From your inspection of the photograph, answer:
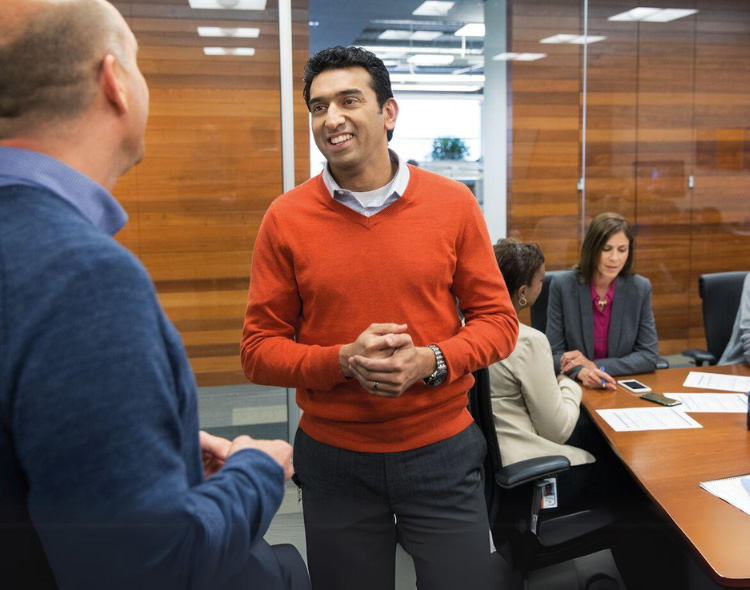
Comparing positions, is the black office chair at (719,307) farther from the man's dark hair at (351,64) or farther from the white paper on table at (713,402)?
the man's dark hair at (351,64)

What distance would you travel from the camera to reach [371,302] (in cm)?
135

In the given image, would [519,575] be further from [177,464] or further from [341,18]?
[341,18]

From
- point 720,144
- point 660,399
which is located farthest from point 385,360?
point 720,144

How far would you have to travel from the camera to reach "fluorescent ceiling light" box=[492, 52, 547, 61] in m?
3.63

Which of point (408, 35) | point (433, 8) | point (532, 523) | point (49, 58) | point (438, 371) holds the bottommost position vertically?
→ point (532, 523)

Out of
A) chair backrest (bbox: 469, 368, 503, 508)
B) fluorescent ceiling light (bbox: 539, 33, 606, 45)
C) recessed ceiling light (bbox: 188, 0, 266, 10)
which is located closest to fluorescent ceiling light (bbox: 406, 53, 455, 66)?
fluorescent ceiling light (bbox: 539, 33, 606, 45)

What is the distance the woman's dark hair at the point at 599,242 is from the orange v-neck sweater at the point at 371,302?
151 centimetres

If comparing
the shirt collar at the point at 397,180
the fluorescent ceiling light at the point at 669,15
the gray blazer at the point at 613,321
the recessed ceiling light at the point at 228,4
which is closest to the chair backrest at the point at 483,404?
the shirt collar at the point at 397,180

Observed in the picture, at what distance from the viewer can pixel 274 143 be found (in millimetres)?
3270

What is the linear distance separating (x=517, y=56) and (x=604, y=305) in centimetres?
156

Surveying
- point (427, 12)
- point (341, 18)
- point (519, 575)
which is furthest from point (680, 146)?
point (519, 575)

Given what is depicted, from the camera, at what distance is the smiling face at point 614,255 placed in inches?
110

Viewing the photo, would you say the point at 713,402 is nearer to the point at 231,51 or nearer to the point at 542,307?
the point at 542,307

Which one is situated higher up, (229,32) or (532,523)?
(229,32)
